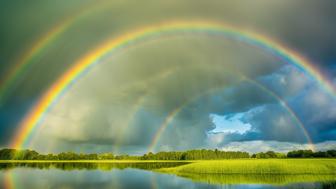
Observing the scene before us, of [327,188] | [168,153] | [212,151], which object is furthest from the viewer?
[168,153]

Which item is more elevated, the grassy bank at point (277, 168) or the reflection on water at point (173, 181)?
the grassy bank at point (277, 168)

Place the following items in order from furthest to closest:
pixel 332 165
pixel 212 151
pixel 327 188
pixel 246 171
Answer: pixel 212 151 → pixel 246 171 → pixel 332 165 → pixel 327 188

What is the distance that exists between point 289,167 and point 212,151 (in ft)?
370

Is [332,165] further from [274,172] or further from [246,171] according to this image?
[246,171]

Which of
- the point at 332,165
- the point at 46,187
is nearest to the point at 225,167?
the point at 332,165

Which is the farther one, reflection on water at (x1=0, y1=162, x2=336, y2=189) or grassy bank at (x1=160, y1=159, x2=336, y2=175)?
grassy bank at (x1=160, y1=159, x2=336, y2=175)

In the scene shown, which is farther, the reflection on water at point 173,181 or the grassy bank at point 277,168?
the grassy bank at point 277,168

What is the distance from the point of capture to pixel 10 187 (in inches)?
1489

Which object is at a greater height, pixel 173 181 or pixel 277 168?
pixel 277 168

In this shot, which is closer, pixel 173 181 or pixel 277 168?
pixel 173 181

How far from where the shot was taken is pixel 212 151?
166m

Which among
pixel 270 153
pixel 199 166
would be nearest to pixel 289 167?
pixel 199 166

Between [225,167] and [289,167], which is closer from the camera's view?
[289,167]

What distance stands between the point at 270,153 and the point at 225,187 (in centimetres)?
11817
